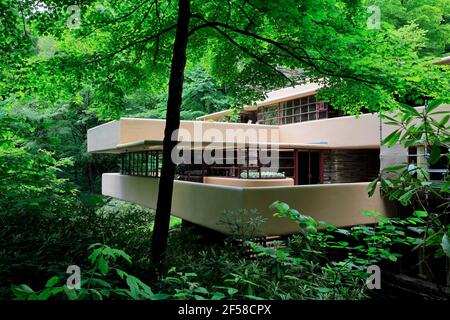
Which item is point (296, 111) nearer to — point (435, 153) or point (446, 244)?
point (435, 153)

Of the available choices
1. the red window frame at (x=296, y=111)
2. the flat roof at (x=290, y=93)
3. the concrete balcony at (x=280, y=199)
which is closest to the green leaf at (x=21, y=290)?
the concrete balcony at (x=280, y=199)

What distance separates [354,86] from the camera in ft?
18.7

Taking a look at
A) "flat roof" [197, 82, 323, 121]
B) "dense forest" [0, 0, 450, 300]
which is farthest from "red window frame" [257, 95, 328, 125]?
"dense forest" [0, 0, 450, 300]

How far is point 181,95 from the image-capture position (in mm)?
5008

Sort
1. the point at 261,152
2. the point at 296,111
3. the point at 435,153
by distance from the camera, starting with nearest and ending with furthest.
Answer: the point at 435,153 → the point at 261,152 → the point at 296,111

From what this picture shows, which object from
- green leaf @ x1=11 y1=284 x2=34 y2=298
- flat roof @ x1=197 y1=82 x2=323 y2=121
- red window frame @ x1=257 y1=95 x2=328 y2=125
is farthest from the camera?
red window frame @ x1=257 y1=95 x2=328 y2=125

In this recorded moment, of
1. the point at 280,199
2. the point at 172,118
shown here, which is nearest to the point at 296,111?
the point at 280,199

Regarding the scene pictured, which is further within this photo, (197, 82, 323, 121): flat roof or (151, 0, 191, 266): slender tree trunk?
(197, 82, 323, 121): flat roof

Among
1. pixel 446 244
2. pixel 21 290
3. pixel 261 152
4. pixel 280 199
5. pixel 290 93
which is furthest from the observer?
pixel 290 93

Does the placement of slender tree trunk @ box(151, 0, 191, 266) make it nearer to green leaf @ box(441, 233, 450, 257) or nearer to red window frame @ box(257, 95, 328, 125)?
green leaf @ box(441, 233, 450, 257)

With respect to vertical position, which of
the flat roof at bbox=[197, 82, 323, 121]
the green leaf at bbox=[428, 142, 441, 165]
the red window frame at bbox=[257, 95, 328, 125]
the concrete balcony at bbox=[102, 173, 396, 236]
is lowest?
the concrete balcony at bbox=[102, 173, 396, 236]

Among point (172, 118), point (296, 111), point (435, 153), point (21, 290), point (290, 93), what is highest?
point (290, 93)

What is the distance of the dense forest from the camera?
3.03m

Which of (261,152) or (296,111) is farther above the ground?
(296,111)
